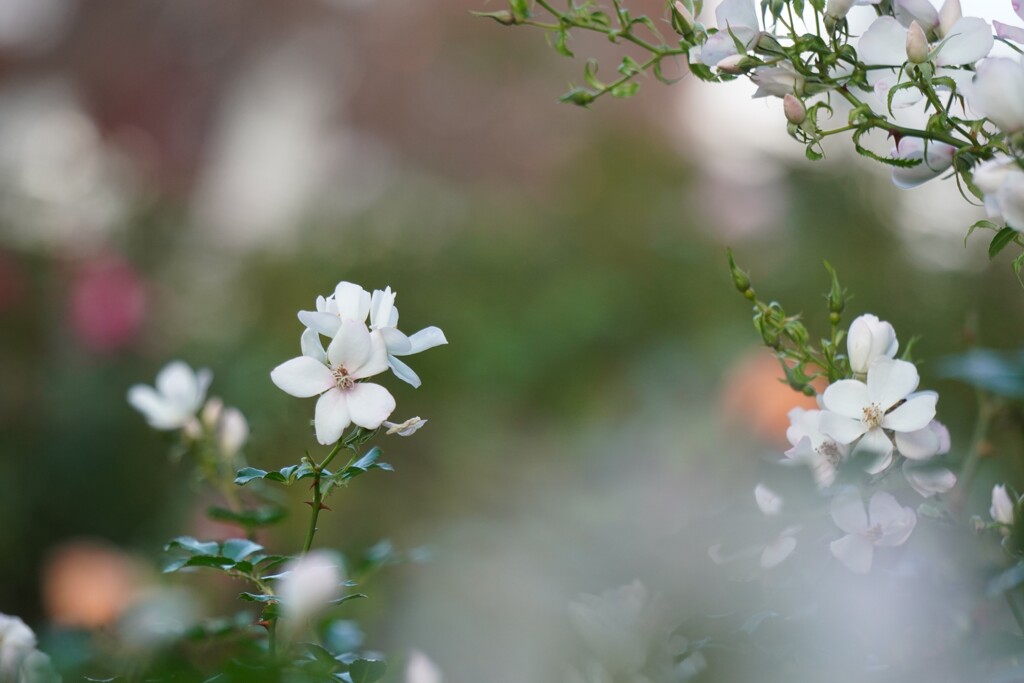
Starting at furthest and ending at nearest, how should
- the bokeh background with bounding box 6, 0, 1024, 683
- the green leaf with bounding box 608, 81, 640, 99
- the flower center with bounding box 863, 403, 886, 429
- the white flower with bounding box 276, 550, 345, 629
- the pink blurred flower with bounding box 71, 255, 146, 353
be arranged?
1. the pink blurred flower with bounding box 71, 255, 146, 353
2. the bokeh background with bounding box 6, 0, 1024, 683
3. the green leaf with bounding box 608, 81, 640, 99
4. the flower center with bounding box 863, 403, 886, 429
5. the white flower with bounding box 276, 550, 345, 629

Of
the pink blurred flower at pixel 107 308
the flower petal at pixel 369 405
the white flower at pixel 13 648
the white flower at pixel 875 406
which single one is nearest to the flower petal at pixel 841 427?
the white flower at pixel 875 406

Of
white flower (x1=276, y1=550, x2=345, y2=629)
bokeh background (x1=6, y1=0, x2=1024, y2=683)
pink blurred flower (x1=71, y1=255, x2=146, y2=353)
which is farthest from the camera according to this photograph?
pink blurred flower (x1=71, y1=255, x2=146, y2=353)

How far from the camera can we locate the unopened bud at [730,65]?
1.67ft

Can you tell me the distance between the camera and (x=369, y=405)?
485 millimetres

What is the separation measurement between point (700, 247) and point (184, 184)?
7.29 ft

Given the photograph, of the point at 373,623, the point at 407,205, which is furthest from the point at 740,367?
the point at 407,205

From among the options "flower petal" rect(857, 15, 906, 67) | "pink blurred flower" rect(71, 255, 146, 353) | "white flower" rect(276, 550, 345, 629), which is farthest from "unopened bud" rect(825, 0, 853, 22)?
"pink blurred flower" rect(71, 255, 146, 353)

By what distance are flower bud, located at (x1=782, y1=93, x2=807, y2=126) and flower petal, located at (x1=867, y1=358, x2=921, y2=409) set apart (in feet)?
0.44

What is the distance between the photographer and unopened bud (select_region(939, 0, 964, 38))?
492 mm

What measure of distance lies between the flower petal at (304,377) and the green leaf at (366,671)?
134mm

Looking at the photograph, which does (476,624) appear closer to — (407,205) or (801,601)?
(801,601)

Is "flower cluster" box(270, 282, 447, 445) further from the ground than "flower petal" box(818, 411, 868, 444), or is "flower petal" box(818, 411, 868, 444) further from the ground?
"flower cluster" box(270, 282, 447, 445)

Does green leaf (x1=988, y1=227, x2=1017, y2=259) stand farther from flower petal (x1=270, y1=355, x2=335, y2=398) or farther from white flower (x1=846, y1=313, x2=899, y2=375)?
flower petal (x1=270, y1=355, x2=335, y2=398)

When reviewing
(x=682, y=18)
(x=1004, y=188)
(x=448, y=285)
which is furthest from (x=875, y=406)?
(x=448, y=285)
